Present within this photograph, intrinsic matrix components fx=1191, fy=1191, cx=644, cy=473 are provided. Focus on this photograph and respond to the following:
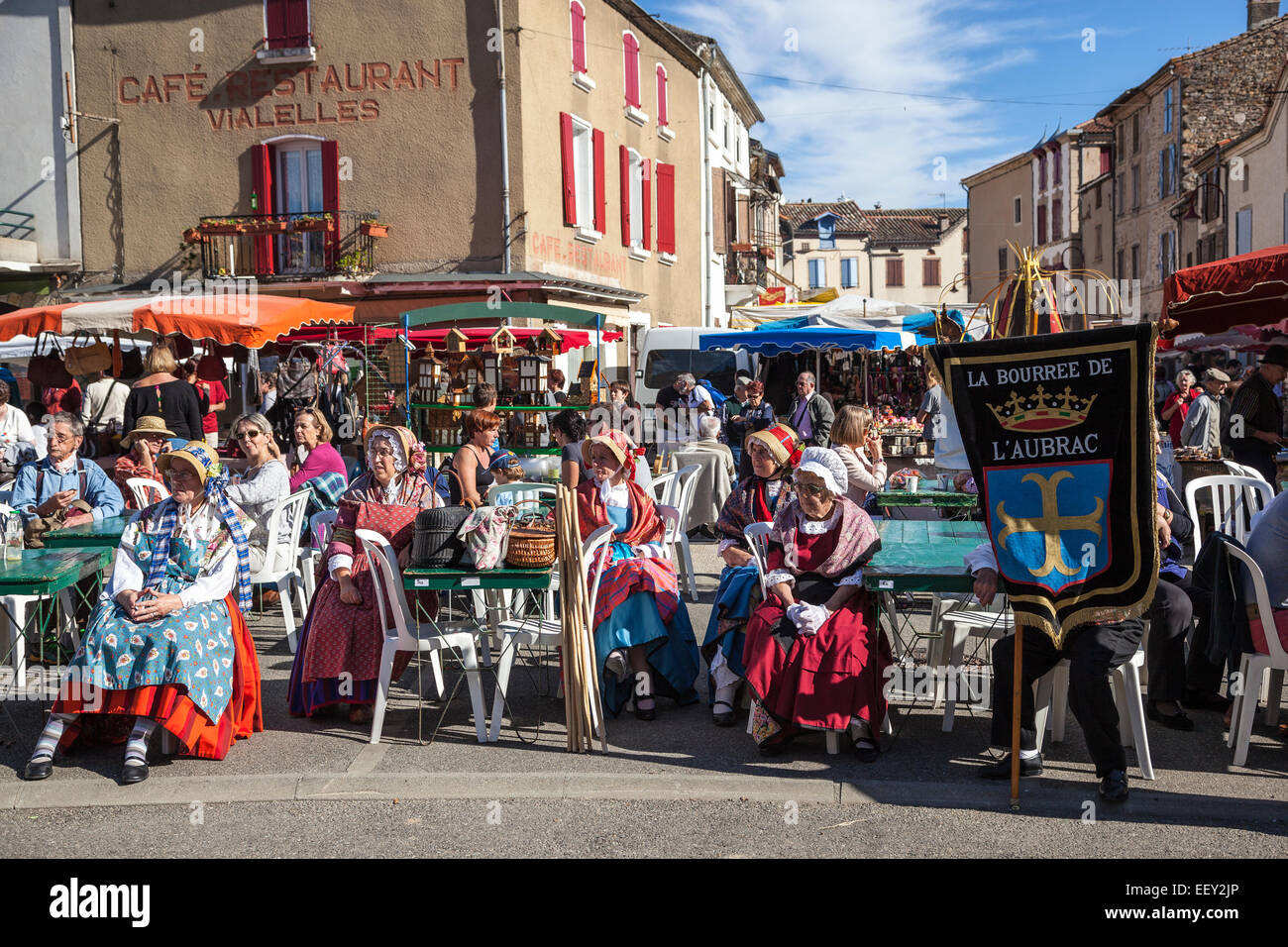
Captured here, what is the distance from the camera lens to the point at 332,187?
18.7m

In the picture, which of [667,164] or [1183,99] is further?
[1183,99]

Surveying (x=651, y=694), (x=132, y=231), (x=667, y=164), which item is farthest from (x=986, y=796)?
(x=667, y=164)

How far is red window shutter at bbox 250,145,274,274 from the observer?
18734mm

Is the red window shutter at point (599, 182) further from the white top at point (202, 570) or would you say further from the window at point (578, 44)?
the white top at point (202, 570)

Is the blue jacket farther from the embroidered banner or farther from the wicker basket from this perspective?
the embroidered banner

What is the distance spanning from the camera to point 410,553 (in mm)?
5980

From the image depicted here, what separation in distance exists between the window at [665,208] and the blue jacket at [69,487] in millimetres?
18863

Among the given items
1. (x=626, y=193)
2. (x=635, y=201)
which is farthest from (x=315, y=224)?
(x=635, y=201)

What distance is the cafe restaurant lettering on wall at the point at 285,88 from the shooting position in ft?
60.4

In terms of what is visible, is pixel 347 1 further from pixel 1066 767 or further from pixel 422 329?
pixel 1066 767

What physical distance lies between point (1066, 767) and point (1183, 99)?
35.4m

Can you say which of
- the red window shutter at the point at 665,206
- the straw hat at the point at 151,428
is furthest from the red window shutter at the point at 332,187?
the straw hat at the point at 151,428

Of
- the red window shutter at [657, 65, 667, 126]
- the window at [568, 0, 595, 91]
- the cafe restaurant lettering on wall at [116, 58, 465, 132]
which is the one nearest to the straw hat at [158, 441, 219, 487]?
the cafe restaurant lettering on wall at [116, 58, 465, 132]

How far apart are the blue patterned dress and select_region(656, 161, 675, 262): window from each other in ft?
68.3
